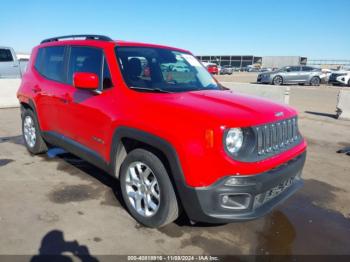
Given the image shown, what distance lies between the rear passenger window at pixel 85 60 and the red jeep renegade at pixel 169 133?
1 centimetres

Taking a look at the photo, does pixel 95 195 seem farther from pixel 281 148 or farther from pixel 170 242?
pixel 281 148

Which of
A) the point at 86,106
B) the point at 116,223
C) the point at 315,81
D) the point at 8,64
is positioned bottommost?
the point at 116,223

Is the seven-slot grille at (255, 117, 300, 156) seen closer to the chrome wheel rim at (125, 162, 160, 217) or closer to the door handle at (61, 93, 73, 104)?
the chrome wheel rim at (125, 162, 160, 217)

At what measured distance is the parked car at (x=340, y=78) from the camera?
83.1ft

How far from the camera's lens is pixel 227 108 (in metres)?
3.03

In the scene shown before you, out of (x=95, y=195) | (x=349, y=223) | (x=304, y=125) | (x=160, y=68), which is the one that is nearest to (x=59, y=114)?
(x=95, y=195)

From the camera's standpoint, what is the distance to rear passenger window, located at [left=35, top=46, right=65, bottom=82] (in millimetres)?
4703

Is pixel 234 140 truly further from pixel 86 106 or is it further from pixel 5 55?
pixel 5 55

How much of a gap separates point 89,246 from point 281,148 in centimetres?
209

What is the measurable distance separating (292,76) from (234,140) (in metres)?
23.6

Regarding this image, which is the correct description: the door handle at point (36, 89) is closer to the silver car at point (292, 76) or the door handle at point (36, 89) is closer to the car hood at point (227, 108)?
the car hood at point (227, 108)

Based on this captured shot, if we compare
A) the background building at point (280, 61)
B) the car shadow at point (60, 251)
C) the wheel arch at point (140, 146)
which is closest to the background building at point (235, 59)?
the background building at point (280, 61)

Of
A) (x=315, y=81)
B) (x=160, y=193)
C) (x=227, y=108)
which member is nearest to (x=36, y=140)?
(x=160, y=193)

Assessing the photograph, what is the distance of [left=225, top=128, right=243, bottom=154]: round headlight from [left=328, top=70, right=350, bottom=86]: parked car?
26036mm
